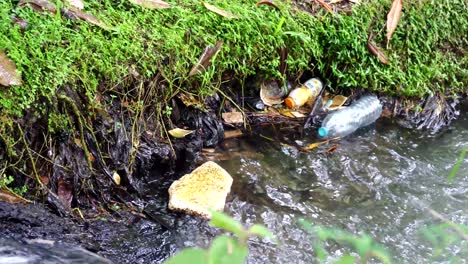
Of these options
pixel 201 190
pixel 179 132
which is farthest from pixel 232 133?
pixel 201 190

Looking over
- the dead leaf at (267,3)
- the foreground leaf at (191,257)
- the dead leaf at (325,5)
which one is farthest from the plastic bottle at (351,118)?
the foreground leaf at (191,257)

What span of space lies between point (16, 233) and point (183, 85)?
4.15 feet

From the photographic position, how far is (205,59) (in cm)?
298

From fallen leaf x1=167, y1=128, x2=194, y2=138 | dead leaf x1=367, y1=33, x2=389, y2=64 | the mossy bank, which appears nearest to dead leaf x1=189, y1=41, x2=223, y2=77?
the mossy bank

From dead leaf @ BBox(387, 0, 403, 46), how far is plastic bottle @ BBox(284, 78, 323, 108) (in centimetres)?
65

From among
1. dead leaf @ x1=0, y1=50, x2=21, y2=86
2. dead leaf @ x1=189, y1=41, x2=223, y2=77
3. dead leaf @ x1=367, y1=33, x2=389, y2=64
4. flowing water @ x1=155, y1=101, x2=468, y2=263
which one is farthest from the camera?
dead leaf @ x1=367, y1=33, x2=389, y2=64

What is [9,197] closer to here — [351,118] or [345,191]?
[345,191]

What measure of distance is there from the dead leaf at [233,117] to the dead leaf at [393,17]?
127cm

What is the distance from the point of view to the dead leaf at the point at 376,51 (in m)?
3.71

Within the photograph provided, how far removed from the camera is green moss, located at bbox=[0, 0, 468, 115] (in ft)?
7.79

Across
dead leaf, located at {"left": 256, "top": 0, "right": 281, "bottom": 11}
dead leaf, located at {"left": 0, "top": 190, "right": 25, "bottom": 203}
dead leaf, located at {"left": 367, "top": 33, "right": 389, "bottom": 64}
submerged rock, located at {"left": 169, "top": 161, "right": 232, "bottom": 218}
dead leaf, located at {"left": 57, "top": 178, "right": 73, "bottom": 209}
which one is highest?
dead leaf, located at {"left": 256, "top": 0, "right": 281, "bottom": 11}

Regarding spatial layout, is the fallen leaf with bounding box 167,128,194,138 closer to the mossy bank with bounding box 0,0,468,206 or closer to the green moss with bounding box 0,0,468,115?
the mossy bank with bounding box 0,0,468,206

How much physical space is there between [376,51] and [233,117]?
1150 millimetres

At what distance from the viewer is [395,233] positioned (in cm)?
270
